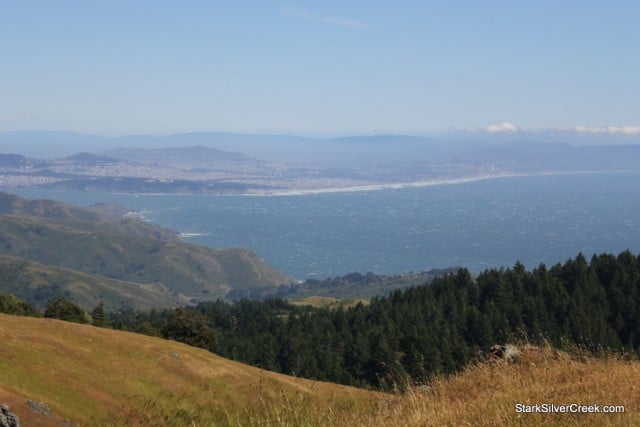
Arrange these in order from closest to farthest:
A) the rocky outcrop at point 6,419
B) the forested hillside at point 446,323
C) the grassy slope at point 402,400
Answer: the grassy slope at point 402,400
the rocky outcrop at point 6,419
the forested hillside at point 446,323

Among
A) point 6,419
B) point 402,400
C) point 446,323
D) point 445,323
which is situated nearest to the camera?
point 402,400

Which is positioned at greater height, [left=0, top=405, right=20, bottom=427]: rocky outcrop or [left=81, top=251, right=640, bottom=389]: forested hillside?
[left=0, top=405, right=20, bottom=427]: rocky outcrop

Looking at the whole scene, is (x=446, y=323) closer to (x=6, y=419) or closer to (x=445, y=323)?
(x=445, y=323)

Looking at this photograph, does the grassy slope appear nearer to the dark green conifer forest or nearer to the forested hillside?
the forested hillside

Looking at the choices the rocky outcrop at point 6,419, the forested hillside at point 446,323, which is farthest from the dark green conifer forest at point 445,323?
the rocky outcrop at point 6,419

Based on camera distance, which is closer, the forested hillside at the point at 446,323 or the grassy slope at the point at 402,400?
the grassy slope at the point at 402,400

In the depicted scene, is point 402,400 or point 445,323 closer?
point 402,400

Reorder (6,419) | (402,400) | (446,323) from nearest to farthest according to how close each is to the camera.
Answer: (402,400) → (6,419) → (446,323)

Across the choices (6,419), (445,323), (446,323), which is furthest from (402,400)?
(445,323)

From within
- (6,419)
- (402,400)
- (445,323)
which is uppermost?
(402,400)

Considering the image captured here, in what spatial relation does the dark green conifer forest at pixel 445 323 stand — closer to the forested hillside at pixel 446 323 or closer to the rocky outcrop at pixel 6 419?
the forested hillside at pixel 446 323

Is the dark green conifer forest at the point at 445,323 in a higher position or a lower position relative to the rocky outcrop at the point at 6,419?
lower

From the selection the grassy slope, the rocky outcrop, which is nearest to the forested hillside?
the grassy slope

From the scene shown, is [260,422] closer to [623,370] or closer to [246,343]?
[623,370]
